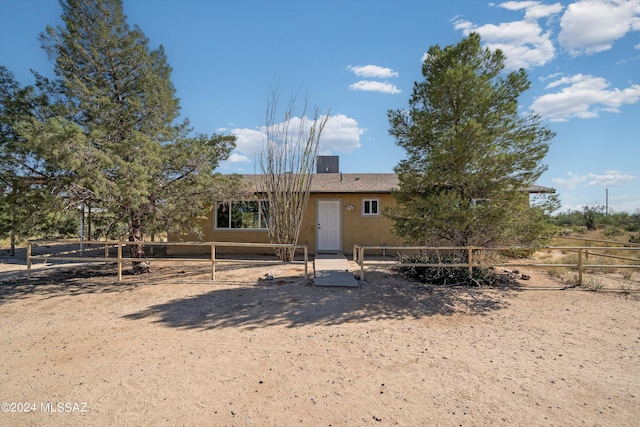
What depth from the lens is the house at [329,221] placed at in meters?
13.5

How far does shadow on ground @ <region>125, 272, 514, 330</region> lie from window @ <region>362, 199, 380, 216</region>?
222 inches

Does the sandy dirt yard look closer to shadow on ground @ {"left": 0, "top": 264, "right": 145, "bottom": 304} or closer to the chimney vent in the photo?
shadow on ground @ {"left": 0, "top": 264, "right": 145, "bottom": 304}

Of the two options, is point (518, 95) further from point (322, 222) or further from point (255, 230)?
point (255, 230)

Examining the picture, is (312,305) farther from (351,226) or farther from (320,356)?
(351,226)

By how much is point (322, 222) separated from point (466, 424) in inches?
426

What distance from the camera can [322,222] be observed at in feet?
44.8

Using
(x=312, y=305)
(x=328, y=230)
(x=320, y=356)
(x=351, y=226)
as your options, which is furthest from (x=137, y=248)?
(x=351, y=226)

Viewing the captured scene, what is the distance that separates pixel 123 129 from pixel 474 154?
8.37m

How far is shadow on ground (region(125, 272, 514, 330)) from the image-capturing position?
586 cm

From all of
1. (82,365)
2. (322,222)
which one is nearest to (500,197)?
(322,222)

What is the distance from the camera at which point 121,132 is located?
864 centimetres

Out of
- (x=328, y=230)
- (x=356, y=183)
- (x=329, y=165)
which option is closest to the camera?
(x=328, y=230)

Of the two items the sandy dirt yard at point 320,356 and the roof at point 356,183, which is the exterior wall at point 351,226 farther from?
the sandy dirt yard at point 320,356

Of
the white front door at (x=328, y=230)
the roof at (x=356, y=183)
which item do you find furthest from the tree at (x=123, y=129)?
the white front door at (x=328, y=230)
